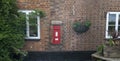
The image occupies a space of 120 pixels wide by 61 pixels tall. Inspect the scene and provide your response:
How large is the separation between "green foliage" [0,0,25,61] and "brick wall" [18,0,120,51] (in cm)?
60

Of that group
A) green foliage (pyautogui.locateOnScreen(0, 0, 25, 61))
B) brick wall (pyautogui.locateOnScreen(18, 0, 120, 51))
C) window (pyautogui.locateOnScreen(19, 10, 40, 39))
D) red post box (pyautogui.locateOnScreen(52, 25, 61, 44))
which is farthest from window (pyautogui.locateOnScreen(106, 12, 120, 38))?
green foliage (pyautogui.locateOnScreen(0, 0, 25, 61))

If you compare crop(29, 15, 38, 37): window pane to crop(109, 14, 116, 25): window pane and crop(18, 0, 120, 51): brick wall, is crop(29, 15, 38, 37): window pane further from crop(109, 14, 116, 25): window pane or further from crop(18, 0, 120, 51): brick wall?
crop(109, 14, 116, 25): window pane

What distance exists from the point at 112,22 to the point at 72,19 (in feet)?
5.05

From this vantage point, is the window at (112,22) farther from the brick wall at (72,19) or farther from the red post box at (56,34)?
the red post box at (56,34)

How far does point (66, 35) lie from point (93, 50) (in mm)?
1235

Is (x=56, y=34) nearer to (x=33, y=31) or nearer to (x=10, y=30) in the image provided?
(x=33, y=31)

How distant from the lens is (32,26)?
8.78 meters

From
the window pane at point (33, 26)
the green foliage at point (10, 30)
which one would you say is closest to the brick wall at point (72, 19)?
the window pane at point (33, 26)

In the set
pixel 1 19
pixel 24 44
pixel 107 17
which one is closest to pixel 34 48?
pixel 24 44

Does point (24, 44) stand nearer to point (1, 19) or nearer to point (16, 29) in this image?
point (16, 29)

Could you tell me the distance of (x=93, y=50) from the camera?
9.09 meters

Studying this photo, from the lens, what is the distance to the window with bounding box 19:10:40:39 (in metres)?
8.52

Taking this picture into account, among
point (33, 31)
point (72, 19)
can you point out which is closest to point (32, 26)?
point (33, 31)

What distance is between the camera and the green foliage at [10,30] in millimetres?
7746
